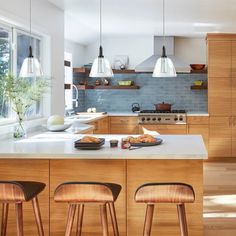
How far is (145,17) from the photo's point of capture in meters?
6.35

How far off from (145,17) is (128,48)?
2.25 metres

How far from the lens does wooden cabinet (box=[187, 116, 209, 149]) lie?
7.72 m

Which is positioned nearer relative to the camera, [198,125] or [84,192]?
[84,192]

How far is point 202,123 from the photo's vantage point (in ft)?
25.4

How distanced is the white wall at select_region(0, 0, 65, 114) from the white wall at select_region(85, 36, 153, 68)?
2786mm

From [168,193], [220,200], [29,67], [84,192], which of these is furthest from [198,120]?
[84,192]

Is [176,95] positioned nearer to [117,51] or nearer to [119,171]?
[117,51]

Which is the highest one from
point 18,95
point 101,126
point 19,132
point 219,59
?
point 219,59

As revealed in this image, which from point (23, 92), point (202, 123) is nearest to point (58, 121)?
point (23, 92)

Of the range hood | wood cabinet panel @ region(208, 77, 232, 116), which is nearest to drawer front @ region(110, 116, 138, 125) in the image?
the range hood

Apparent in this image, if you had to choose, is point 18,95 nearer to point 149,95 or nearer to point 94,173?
point 94,173

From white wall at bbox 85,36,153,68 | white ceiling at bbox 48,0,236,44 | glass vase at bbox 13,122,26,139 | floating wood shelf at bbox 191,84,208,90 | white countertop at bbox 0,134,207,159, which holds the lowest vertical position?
white countertop at bbox 0,134,207,159

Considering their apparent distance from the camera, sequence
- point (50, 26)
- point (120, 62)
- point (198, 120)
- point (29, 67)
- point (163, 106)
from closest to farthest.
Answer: point (29, 67) < point (50, 26) < point (198, 120) < point (163, 106) < point (120, 62)

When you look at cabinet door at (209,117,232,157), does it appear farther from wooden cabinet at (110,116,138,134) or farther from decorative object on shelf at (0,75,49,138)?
decorative object on shelf at (0,75,49,138)
